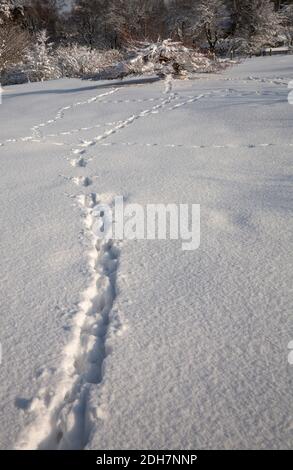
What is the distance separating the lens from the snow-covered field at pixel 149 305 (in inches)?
47.1

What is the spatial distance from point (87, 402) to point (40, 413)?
171 mm

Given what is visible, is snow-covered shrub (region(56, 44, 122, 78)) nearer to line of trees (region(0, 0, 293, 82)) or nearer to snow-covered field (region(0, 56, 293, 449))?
line of trees (region(0, 0, 293, 82))

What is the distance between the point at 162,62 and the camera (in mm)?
8203

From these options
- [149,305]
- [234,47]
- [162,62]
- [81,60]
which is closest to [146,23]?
[162,62]

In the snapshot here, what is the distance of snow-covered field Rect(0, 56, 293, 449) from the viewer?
1196mm

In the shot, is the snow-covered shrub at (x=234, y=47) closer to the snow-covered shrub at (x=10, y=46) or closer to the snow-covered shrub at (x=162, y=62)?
the snow-covered shrub at (x=162, y=62)

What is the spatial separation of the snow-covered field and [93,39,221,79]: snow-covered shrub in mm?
4875

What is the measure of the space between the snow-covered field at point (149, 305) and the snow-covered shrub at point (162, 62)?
4875mm

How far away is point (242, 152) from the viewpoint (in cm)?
351

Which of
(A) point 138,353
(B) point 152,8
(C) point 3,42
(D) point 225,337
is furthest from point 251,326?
(B) point 152,8

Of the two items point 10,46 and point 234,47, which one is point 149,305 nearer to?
Result: point 10,46

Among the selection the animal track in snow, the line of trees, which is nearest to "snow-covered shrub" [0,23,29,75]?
the line of trees

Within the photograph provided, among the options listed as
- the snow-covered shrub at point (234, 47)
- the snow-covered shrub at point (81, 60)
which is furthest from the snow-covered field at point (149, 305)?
the snow-covered shrub at point (234, 47)

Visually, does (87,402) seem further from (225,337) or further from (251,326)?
(251,326)
